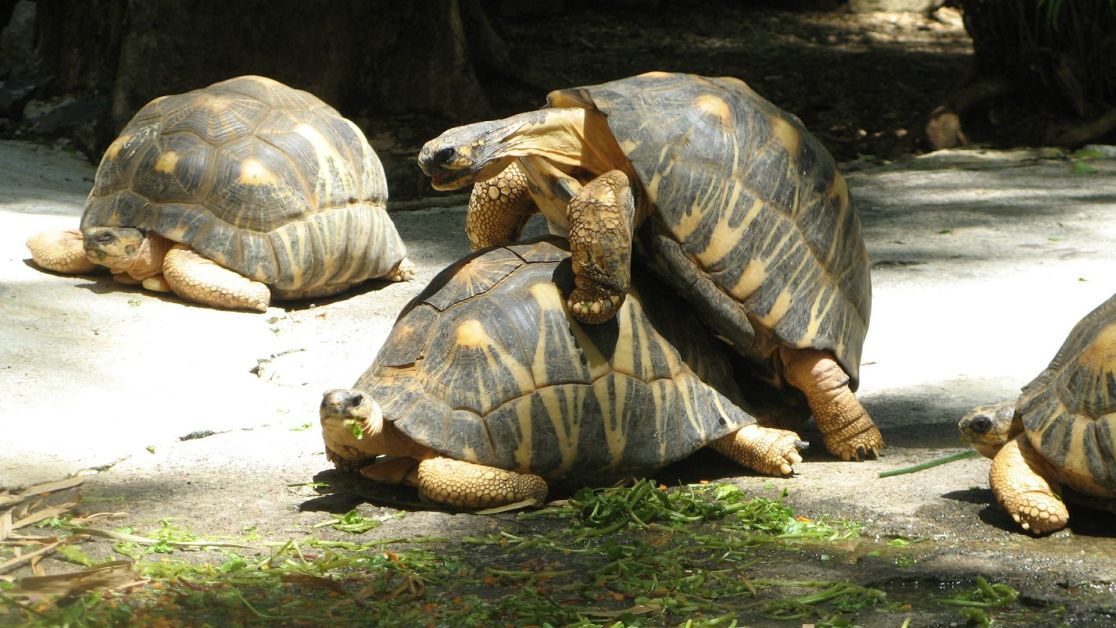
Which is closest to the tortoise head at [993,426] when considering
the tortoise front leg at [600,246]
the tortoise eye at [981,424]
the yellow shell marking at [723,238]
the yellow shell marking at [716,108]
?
the tortoise eye at [981,424]

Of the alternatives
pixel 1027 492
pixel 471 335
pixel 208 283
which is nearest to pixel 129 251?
pixel 208 283

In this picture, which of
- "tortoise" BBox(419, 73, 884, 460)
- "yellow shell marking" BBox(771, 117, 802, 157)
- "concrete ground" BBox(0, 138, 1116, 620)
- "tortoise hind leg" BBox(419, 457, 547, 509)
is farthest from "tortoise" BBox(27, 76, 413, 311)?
"yellow shell marking" BBox(771, 117, 802, 157)

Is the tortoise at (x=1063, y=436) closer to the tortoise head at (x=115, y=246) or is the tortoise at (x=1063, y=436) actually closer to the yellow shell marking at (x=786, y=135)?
the yellow shell marking at (x=786, y=135)

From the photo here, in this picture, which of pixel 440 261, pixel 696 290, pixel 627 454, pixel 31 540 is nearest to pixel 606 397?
pixel 627 454

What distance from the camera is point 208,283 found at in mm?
5711

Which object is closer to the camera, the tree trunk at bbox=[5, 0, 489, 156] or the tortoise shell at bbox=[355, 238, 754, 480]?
the tortoise shell at bbox=[355, 238, 754, 480]

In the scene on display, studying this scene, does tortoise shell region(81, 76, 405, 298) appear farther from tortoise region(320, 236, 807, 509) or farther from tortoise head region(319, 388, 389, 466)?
tortoise head region(319, 388, 389, 466)

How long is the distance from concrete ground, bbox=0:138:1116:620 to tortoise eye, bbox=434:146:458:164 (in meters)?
1.02

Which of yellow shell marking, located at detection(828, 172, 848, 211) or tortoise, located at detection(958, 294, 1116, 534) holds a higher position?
yellow shell marking, located at detection(828, 172, 848, 211)

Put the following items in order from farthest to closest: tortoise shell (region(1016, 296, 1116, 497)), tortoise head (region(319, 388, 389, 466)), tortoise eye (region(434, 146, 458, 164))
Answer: tortoise eye (region(434, 146, 458, 164)), tortoise head (region(319, 388, 389, 466)), tortoise shell (region(1016, 296, 1116, 497))

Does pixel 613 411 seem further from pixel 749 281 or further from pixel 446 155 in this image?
pixel 446 155

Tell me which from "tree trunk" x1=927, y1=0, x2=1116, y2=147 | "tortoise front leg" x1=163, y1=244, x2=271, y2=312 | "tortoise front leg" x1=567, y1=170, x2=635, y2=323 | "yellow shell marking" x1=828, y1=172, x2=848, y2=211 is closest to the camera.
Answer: "tortoise front leg" x1=567, y1=170, x2=635, y2=323

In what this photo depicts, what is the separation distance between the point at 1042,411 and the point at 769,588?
92 centimetres

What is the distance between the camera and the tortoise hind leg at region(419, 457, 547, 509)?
3521 mm
